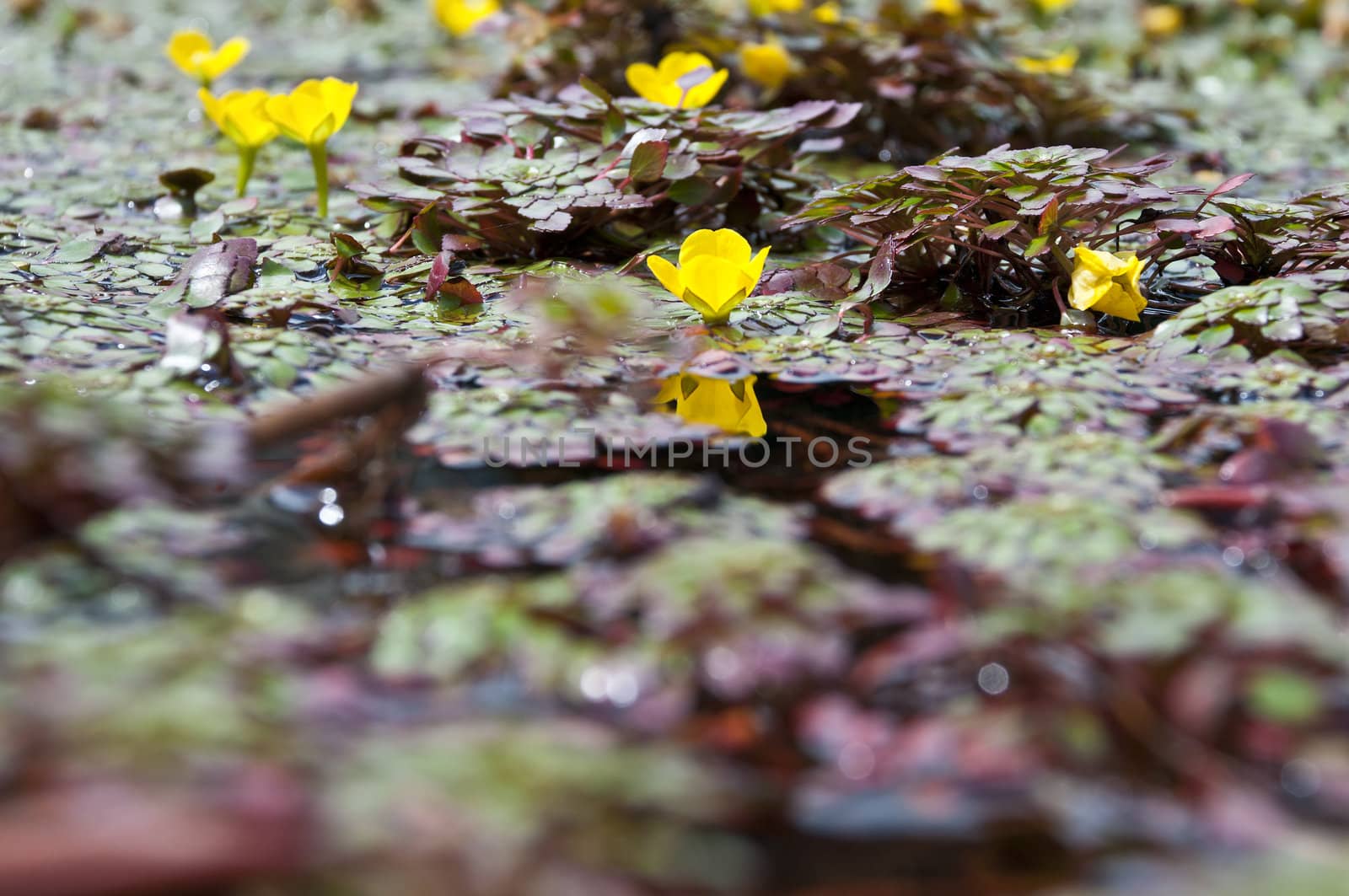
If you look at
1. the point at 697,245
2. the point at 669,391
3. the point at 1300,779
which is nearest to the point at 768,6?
the point at 697,245

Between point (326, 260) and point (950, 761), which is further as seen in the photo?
point (326, 260)

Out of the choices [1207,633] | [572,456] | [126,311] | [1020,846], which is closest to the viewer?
[1020,846]

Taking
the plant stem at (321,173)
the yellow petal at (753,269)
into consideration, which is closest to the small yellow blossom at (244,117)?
the plant stem at (321,173)

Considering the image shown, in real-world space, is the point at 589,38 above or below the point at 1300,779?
above

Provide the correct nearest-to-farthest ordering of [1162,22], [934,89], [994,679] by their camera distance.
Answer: [994,679] < [934,89] < [1162,22]

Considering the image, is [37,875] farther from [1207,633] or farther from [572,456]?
[1207,633]

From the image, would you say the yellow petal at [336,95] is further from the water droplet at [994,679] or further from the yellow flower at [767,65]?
the water droplet at [994,679]

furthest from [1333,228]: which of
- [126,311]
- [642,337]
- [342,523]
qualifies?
[126,311]

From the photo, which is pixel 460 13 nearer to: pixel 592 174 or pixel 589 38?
pixel 589 38
